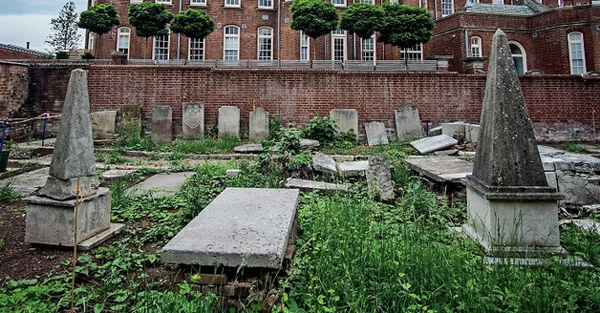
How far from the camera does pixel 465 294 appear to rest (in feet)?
6.86

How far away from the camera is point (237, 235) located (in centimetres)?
233

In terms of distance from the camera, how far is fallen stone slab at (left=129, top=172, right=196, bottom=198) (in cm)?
518

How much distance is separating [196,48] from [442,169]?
72.5 ft

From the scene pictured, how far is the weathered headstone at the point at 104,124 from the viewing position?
11086mm

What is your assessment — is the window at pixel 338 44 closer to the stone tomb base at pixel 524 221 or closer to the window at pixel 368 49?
the window at pixel 368 49

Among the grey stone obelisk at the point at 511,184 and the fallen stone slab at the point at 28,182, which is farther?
the fallen stone slab at the point at 28,182

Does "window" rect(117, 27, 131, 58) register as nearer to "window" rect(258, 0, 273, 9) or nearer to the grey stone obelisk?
"window" rect(258, 0, 273, 9)

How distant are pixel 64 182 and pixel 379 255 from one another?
11.0ft

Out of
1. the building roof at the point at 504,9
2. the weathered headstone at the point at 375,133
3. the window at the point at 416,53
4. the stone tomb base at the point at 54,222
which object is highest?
the building roof at the point at 504,9

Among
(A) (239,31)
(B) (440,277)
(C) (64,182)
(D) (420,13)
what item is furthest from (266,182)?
(A) (239,31)

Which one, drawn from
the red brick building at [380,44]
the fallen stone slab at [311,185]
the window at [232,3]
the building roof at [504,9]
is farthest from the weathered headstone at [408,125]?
the window at [232,3]

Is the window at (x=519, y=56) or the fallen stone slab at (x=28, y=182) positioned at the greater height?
the window at (x=519, y=56)

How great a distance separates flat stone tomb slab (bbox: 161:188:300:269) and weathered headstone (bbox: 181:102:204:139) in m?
8.75

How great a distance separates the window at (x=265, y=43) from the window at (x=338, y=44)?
4.87 meters
